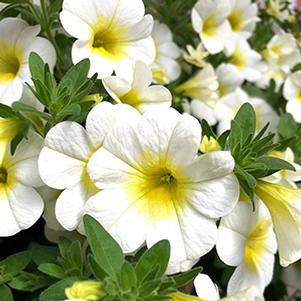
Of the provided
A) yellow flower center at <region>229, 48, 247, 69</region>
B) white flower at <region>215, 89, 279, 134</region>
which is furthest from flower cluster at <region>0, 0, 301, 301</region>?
yellow flower center at <region>229, 48, 247, 69</region>

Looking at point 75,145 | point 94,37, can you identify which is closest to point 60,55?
point 94,37

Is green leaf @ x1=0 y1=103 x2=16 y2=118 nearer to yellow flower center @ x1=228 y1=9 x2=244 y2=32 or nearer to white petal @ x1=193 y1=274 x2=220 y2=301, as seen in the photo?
white petal @ x1=193 y1=274 x2=220 y2=301

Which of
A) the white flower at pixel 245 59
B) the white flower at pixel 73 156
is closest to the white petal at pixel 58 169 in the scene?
the white flower at pixel 73 156

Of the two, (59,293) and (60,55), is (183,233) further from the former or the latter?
(60,55)

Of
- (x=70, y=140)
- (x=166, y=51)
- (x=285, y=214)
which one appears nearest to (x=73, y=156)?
(x=70, y=140)

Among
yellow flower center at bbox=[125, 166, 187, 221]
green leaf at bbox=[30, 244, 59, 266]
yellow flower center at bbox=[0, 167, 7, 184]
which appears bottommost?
green leaf at bbox=[30, 244, 59, 266]

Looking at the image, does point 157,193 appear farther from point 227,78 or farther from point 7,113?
point 227,78
